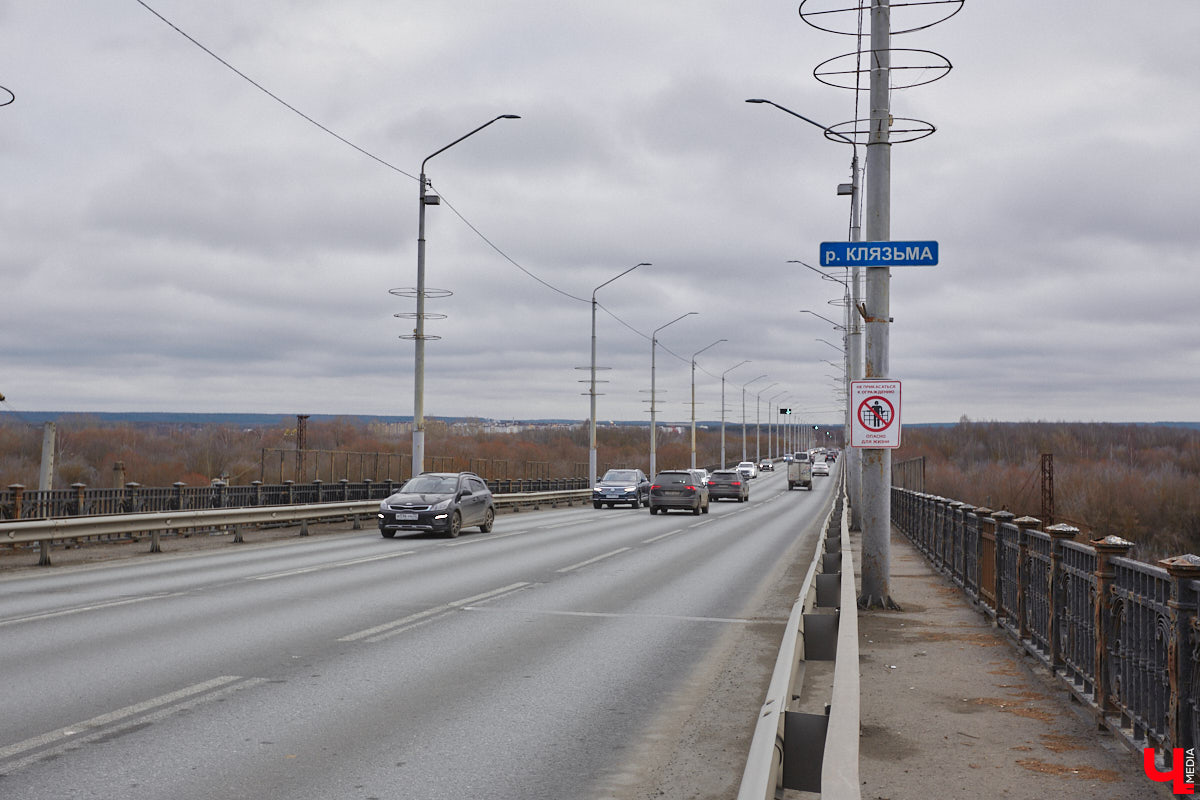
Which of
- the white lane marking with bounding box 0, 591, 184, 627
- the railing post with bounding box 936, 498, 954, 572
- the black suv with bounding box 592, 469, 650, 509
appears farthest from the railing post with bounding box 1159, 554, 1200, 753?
the black suv with bounding box 592, 469, 650, 509

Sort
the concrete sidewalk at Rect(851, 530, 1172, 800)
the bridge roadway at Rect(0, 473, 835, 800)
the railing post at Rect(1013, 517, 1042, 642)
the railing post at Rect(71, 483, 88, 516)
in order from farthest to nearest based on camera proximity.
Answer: the railing post at Rect(71, 483, 88, 516)
the railing post at Rect(1013, 517, 1042, 642)
the bridge roadway at Rect(0, 473, 835, 800)
the concrete sidewalk at Rect(851, 530, 1172, 800)

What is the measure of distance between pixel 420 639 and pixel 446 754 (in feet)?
14.5

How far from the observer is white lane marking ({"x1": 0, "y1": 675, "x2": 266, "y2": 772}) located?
248 inches

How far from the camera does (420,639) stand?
10.9 meters

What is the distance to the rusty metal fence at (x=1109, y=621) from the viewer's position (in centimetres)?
541

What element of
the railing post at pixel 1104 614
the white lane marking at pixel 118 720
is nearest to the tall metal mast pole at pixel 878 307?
the railing post at pixel 1104 614

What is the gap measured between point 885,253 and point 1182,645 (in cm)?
810

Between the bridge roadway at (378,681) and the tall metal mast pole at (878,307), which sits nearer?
the bridge roadway at (378,681)

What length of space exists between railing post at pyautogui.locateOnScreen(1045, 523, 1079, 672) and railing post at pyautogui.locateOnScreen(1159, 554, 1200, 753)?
2.77 m

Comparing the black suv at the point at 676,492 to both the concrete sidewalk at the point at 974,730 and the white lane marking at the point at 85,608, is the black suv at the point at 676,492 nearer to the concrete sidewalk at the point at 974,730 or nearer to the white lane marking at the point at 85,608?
the white lane marking at the point at 85,608

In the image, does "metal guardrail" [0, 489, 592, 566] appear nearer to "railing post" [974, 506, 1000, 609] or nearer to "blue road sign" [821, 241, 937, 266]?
"blue road sign" [821, 241, 937, 266]

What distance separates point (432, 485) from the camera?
90.7 feet

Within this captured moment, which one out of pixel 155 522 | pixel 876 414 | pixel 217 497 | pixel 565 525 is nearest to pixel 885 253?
pixel 876 414

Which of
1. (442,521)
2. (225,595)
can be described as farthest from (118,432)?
(225,595)
